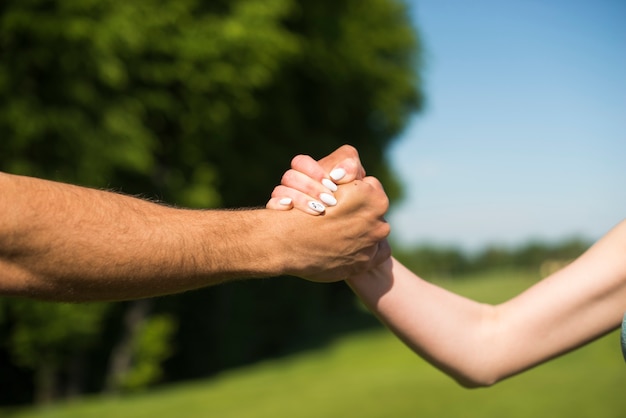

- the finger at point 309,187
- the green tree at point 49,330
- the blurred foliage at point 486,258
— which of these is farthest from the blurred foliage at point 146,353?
the blurred foliage at point 486,258

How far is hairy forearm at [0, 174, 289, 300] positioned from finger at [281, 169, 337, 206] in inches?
8.1

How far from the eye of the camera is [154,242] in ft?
6.72

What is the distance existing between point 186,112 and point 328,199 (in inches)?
483

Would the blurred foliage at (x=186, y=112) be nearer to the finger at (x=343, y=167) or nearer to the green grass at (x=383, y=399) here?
the green grass at (x=383, y=399)

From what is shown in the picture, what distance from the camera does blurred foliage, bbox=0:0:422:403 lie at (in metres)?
11.1

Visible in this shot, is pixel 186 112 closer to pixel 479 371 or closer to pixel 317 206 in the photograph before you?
pixel 317 206

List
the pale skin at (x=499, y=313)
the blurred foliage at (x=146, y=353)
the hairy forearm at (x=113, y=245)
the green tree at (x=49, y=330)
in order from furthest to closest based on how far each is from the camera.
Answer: the blurred foliage at (x=146, y=353) < the green tree at (x=49, y=330) < the pale skin at (x=499, y=313) < the hairy forearm at (x=113, y=245)

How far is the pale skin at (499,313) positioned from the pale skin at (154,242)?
12cm

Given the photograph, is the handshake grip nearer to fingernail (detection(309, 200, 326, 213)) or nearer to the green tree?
fingernail (detection(309, 200, 326, 213))

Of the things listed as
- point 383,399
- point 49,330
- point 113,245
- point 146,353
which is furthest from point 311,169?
point 146,353

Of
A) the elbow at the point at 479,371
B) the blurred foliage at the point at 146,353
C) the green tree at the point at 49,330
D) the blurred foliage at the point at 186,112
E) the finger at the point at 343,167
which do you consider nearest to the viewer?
the elbow at the point at 479,371

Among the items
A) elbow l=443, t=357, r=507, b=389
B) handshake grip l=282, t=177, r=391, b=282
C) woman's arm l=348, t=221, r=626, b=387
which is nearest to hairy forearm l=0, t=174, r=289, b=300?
handshake grip l=282, t=177, r=391, b=282

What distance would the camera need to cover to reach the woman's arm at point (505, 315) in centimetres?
224

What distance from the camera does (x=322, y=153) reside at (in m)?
19.8
